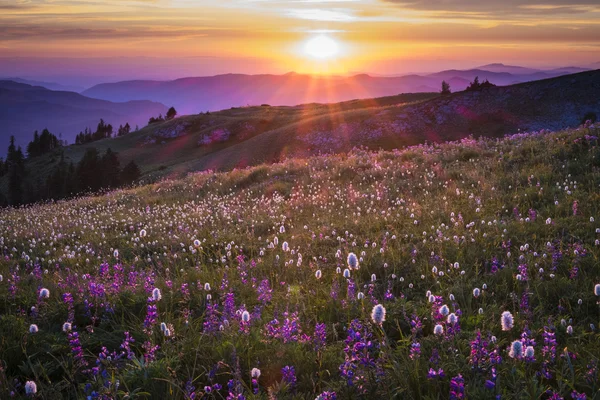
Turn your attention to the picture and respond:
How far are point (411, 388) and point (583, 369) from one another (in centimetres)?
134

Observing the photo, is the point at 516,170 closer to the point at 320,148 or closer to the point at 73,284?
the point at 73,284

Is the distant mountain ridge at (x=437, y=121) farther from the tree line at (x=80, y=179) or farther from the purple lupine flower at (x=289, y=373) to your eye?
the purple lupine flower at (x=289, y=373)

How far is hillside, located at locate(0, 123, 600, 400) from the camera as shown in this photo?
10.5 feet

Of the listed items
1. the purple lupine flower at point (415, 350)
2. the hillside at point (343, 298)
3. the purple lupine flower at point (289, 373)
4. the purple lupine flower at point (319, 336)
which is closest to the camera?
the purple lupine flower at point (289, 373)

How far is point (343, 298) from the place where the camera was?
497cm

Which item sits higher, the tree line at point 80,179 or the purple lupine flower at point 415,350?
the purple lupine flower at point 415,350

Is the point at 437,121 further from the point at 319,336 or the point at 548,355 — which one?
the point at 319,336

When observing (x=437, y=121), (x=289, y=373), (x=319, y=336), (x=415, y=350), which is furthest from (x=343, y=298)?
(x=437, y=121)

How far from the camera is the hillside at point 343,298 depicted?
3203 millimetres

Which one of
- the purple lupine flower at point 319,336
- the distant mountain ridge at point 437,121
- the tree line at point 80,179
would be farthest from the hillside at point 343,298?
the tree line at point 80,179

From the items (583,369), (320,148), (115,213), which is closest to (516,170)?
(583,369)

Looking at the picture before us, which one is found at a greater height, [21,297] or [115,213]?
[21,297]

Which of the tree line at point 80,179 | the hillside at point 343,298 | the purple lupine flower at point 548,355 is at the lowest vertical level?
the tree line at point 80,179

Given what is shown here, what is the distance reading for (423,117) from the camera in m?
47.5
